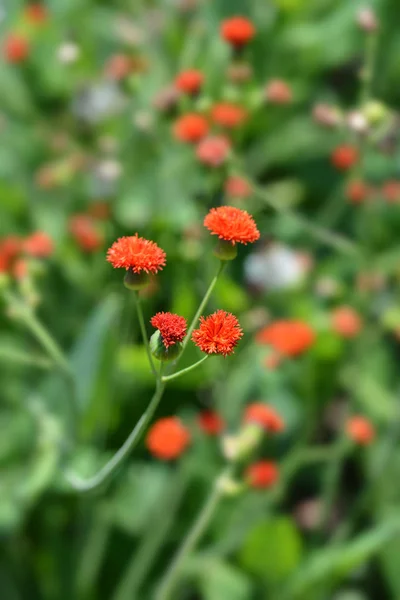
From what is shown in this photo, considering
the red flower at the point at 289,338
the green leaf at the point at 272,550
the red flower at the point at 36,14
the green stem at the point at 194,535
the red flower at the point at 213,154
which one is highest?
the red flower at the point at 36,14

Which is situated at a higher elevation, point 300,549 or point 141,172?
point 141,172

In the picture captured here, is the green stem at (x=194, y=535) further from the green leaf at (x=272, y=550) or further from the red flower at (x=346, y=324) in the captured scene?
the red flower at (x=346, y=324)

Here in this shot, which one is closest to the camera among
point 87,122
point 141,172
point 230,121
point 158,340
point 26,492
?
point 158,340

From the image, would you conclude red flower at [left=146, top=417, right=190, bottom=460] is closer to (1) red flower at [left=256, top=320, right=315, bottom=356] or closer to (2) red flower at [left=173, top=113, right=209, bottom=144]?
(1) red flower at [left=256, top=320, right=315, bottom=356]

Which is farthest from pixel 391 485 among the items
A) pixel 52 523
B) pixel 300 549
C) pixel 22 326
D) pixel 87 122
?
pixel 87 122

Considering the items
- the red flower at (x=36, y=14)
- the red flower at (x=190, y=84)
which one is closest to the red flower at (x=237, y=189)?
the red flower at (x=190, y=84)

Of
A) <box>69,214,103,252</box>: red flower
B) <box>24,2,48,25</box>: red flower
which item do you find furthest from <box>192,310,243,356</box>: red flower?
<box>24,2,48,25</box>: red flower

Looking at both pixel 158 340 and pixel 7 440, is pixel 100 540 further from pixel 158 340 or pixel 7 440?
pixel 158 340
